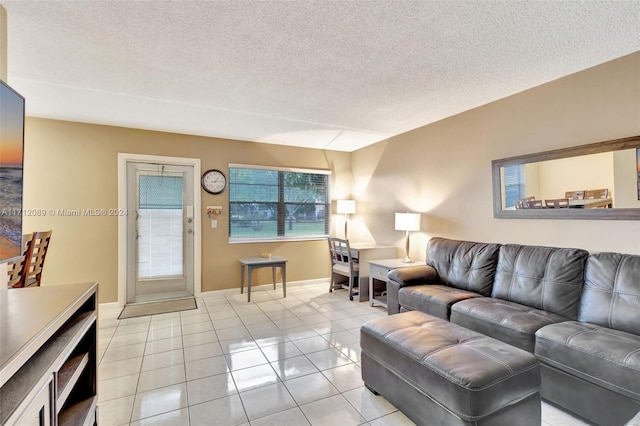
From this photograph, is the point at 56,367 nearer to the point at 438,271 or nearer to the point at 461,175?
the point at 438,271

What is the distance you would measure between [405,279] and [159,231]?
3.49m

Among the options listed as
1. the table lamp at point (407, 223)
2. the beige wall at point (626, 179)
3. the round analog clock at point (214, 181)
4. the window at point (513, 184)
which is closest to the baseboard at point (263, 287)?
the round analog clock at point (214, 181)

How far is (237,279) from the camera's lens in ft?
15.6

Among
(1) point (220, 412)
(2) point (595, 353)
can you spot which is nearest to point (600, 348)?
(2) point (595, 353)

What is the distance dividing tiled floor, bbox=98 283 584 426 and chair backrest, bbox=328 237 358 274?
2.52 ft

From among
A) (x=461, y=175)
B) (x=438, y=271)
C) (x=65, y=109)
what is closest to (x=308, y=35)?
(x=461, y=175)

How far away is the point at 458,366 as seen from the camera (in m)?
A: 1.56

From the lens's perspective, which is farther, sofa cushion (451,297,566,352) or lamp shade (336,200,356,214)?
lamp shade (336,200,356,214)

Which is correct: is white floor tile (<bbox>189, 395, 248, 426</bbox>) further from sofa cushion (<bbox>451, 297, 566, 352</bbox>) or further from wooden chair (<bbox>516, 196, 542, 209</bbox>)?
wooden chair (<bbox>516, 196, 542, 209</bbox>)

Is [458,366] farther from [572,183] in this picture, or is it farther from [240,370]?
[572,183]

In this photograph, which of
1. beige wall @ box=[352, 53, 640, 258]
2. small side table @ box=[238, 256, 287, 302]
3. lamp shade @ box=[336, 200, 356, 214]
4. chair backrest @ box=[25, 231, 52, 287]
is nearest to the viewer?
beige wall @ box=[352, 53, 640, 258]

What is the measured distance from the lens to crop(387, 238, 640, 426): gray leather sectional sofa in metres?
1.67

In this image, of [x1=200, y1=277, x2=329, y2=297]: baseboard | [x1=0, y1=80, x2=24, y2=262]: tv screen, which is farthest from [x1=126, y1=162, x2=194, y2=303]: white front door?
[x1=0, y1=80, x2=24, y2=262]: tv screen

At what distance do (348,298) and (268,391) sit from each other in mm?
2486
